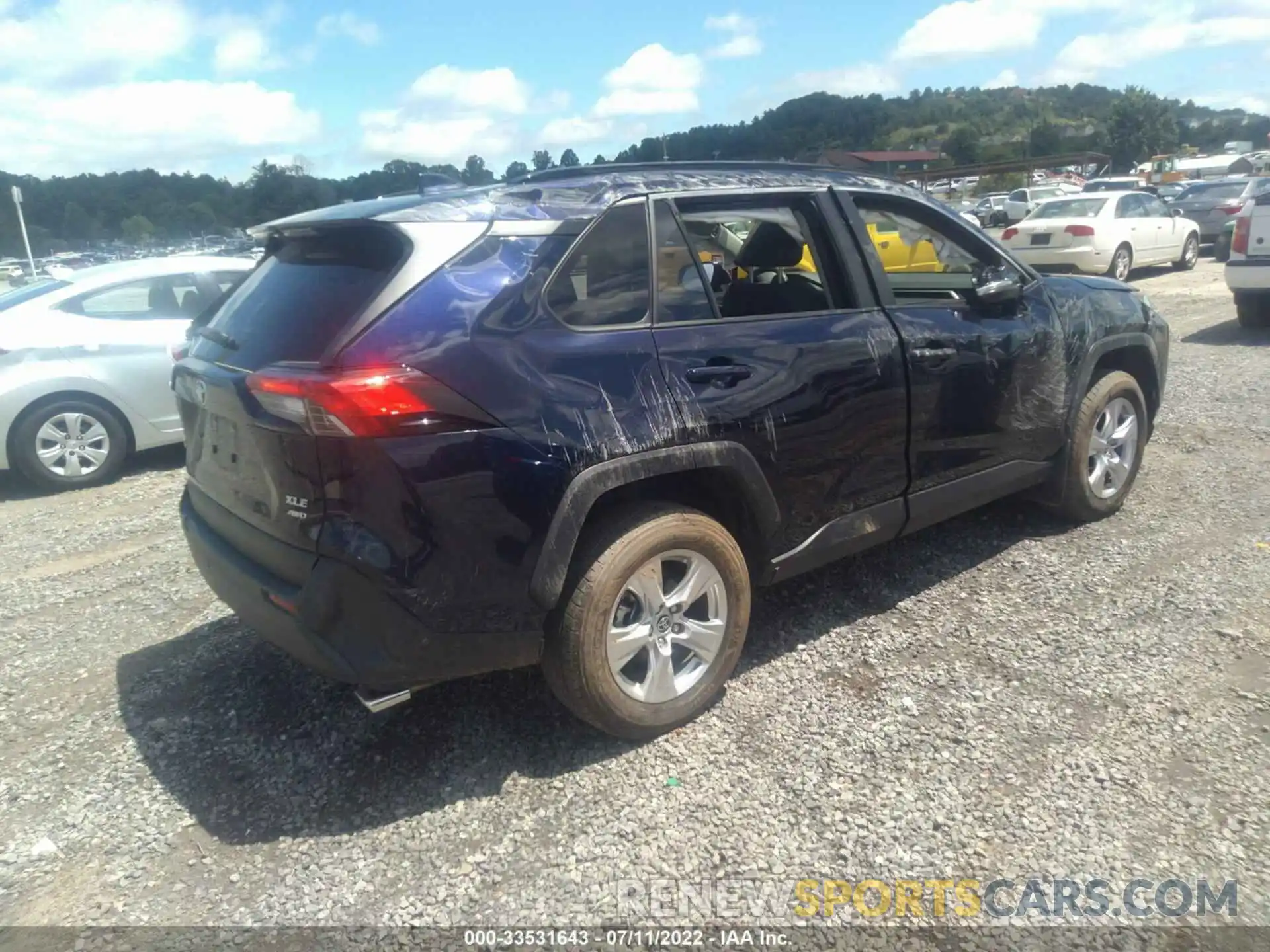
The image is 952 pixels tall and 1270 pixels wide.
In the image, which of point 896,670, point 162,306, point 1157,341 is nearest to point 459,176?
point 896,670

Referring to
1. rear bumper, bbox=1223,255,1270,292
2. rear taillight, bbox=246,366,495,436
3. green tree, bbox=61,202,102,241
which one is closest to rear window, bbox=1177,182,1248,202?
rear bumper, bbox=1223,255,1270,292

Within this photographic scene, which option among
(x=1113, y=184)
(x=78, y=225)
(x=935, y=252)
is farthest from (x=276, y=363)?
(x=1113, y=184)

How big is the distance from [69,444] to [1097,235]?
47.7 feet

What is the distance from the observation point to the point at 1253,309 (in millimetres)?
10250

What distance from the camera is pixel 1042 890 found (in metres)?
2.47

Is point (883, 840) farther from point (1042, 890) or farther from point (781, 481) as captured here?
point (781, 481)

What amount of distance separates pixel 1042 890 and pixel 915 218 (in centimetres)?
283

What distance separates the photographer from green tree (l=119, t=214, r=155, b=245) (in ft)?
54.6

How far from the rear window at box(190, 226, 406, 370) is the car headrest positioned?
1685 millimetres

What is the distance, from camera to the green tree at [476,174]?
3604 mm

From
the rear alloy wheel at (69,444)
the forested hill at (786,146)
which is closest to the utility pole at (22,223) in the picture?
the forested hill at (786,146)

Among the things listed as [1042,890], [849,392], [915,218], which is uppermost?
[915,218]

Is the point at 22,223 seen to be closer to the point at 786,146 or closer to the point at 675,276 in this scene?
the point at 675,276

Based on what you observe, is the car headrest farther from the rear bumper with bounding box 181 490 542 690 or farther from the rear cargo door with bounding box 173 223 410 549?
the rear bumper with bounding box 181 490 542 690
